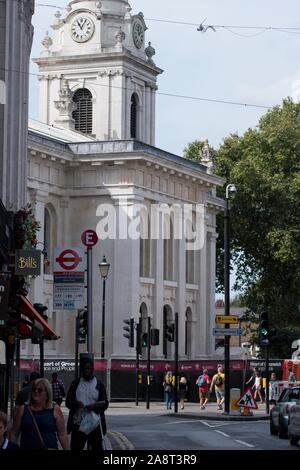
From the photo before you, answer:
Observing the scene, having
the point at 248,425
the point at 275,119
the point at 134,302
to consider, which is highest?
the point at 275,119

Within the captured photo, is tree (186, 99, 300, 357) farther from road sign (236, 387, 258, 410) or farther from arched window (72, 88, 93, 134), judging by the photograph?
road sign (236, 387, 258, 410)

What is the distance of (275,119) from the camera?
9656 centimetres

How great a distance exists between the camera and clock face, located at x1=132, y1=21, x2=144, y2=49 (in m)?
91.6

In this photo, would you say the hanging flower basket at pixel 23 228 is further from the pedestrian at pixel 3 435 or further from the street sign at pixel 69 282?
the pedestrian at pixel 3 435

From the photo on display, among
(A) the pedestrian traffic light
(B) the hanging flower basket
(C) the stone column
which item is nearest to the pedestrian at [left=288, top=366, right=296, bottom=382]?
(A) the pedestrian traffic light

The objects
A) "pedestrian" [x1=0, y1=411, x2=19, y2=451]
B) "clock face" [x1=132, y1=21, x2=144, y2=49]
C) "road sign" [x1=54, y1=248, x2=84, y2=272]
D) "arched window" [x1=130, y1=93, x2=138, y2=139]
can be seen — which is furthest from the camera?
"arched window" [x1=130, y1=93, x2=138, y2=139]

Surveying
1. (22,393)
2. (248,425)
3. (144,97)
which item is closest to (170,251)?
(144,97)

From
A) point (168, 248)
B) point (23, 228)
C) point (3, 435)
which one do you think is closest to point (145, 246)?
point (168, 248)

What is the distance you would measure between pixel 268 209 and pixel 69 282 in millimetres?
65486

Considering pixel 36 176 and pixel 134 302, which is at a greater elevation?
pixel 36 176

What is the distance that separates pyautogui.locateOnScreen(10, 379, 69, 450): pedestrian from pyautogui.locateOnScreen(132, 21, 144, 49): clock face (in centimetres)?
7842

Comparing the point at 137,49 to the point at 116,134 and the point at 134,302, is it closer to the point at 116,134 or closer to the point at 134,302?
the point at 116,134

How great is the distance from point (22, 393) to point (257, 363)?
55959 millimetres

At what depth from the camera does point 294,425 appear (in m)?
29.8
